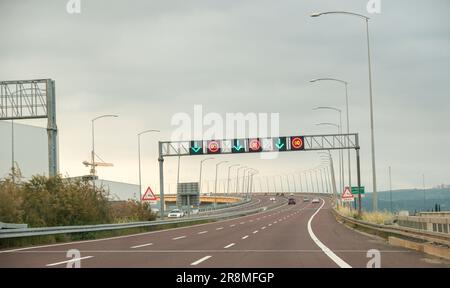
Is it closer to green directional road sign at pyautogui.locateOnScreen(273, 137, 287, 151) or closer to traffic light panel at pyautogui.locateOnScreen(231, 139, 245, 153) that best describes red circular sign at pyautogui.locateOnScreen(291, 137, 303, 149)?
green directional road sign at pyautogui.locateOnScreen(273, 137, 287, 151)

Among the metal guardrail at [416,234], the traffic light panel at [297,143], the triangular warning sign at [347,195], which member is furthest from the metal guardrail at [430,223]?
the traffic light panel at [297,143]

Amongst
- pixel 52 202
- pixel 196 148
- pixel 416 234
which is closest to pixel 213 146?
pixel 196 148

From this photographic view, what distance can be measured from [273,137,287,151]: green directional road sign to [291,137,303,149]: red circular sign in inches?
35.3

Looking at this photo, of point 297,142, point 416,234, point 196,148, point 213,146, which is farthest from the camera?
point 196,148

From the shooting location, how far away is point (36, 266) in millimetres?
15734

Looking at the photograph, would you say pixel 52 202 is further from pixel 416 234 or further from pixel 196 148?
pixel 196 148

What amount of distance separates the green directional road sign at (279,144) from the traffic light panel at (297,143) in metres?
0.84

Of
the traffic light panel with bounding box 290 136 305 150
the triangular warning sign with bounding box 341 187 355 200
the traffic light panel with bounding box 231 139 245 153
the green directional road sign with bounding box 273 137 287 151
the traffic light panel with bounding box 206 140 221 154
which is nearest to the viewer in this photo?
the triangular warning sign with bounding box 341 187 355 200

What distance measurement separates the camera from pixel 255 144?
212 ft

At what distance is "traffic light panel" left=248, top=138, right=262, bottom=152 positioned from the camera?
211ft

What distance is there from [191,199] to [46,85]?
2445 centimetres

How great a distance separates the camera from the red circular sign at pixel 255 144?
64312mm

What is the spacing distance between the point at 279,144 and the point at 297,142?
188 centimetres

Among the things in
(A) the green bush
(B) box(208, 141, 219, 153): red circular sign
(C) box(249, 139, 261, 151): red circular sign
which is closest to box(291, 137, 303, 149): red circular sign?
(C) box(249, 139, 261, 151): red circular sign
